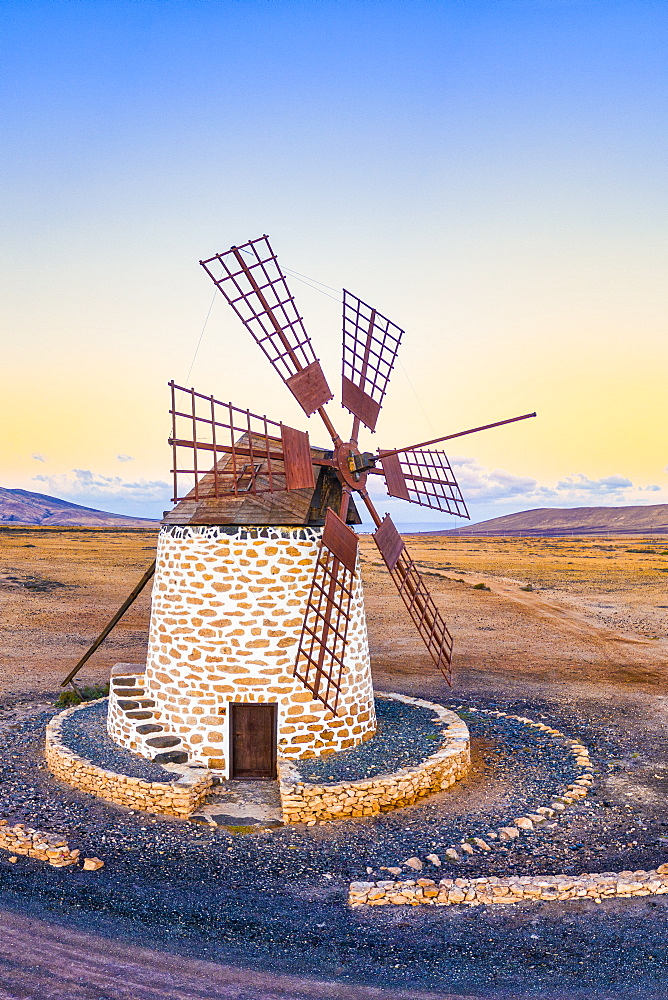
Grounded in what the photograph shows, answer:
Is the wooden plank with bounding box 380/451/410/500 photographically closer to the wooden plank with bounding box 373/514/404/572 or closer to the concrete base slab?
the wooden plank with bounding box 373/514/404/572

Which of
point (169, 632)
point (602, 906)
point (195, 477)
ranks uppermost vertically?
point (195, 477)

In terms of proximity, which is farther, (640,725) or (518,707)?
(518,707)

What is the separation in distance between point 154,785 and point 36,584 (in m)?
30.0

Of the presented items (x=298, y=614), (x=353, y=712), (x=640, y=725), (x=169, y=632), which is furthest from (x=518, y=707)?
(x=169, y=632)

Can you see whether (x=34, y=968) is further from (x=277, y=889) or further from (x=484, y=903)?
(x=484, y=903)

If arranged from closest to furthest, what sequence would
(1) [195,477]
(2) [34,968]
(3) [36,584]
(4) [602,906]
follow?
(2) [34,968], (4) [602,906], (1) [195,477], (3) [36,584]

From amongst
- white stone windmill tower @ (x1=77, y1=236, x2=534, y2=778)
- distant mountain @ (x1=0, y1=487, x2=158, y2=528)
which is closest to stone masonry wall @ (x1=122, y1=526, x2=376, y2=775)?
white stone windmill tower @ (x1=77, y1=236, x2=534, y2=778)

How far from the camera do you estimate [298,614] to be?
1284 cm

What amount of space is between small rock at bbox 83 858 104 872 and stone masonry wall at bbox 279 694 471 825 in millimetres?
2697

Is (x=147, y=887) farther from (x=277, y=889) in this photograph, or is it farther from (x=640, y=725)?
(x=640, y=725)

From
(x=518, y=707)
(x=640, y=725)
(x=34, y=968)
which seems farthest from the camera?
(x=518, y=707)

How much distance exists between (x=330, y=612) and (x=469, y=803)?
3745 mm

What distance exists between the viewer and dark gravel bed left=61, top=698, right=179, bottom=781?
488 inches

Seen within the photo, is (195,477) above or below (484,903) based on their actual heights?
above
